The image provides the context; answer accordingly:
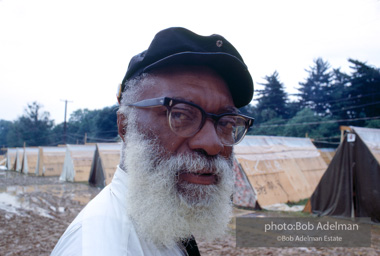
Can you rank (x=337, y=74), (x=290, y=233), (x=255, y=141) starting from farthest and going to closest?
1. (x=337, y=74)
2. (x=255, y=141)
3. (x=290, y=233)

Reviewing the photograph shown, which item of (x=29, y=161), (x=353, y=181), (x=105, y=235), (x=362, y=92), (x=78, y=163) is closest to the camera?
(x=105, y=235)

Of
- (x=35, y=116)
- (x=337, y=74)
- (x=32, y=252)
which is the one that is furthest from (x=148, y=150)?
(x=35, y=116)

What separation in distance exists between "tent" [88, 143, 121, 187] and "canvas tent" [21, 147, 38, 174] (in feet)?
51.2

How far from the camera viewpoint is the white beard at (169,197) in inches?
52.2

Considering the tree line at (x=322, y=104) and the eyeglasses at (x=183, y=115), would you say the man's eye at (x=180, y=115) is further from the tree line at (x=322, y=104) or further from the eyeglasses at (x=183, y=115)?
the tree line at (x=322, y=104)

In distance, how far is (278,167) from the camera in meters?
11.9

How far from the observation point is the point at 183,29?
1.47m

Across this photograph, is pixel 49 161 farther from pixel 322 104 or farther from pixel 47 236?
pixel 322 104

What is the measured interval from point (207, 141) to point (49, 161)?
2908 centimetres

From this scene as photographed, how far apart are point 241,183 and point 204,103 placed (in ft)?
31.8

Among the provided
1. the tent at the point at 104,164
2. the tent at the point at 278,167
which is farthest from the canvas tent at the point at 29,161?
the tent at the point at 278,167

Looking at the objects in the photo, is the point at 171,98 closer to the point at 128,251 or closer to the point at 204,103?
the point at 204,103

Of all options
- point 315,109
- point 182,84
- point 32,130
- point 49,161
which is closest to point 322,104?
point 315,109

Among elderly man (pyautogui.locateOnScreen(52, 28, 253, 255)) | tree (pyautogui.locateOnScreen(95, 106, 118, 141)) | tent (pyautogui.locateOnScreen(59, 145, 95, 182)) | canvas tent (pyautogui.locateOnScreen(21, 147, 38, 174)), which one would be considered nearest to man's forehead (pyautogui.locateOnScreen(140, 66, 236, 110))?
elderly man (pyautogui.locateOnScreen(52, 28, 253, 255))
